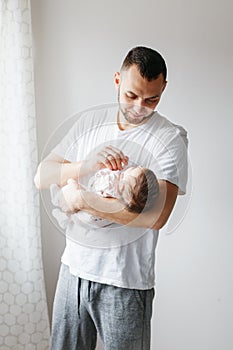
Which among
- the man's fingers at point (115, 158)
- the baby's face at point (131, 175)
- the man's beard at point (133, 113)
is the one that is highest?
the man's beard at point (133, 113)

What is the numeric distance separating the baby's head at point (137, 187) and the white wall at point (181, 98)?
29.3 inches

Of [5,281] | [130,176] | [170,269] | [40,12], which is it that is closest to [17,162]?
[5,281]

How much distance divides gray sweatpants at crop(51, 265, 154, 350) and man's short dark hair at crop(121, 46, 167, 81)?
1.86 ft

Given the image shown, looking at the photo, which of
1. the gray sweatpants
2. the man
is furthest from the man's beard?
the gray sweatpants

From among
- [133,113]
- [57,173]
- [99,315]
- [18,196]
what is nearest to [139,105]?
[133,113]

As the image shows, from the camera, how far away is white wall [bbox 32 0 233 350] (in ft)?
6.30

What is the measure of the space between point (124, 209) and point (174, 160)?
0.66 feet

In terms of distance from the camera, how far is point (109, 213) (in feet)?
4.14

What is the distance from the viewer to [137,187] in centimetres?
122

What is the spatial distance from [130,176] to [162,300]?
3.28 feet

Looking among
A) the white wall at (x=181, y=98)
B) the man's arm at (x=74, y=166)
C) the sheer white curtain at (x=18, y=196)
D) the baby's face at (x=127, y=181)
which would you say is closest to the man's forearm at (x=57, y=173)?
the man's arm at (x=74, y=166)

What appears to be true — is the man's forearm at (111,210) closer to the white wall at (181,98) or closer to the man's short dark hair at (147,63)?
the man's short dark hair at (147,63)

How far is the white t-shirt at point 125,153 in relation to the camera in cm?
134

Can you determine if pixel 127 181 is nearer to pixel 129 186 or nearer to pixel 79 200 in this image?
pixel 129 186
